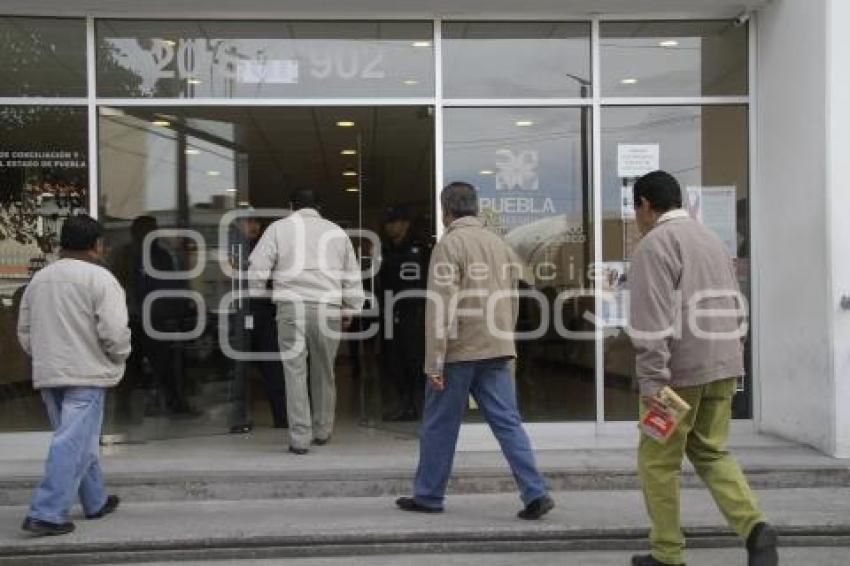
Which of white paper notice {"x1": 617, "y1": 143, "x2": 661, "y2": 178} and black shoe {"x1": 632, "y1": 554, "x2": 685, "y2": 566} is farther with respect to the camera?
white paper notice {"x1": 617, "y1": 143, "x2": 661, "y2": 178}

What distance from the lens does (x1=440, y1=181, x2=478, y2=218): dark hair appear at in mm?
5664

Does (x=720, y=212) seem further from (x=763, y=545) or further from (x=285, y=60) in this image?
(x=763, y=545)

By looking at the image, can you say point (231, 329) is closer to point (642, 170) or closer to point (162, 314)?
point (162, 314)

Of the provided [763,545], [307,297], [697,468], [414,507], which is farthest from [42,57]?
[763,545]

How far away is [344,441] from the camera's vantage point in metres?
7.50

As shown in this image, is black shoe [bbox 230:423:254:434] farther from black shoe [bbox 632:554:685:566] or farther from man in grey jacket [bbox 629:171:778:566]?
man in grey jacket [bbox 629:171:778:566]

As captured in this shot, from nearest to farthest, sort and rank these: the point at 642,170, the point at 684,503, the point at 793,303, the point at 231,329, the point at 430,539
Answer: the point at 430,539 < the point at 684,503 < the point at 793,303 < the point at 642,170 < the point at 231,329

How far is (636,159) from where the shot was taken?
25.2 feet

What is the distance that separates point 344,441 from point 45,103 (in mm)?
3423

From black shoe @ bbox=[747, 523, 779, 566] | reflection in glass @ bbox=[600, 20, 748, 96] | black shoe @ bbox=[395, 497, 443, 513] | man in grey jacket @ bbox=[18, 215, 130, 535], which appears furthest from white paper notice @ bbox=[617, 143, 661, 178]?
man in grey jacket @ bbox=[18, 215, 130, 535]

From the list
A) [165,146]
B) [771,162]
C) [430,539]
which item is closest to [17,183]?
[165,146]

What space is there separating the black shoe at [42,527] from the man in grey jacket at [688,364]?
122 inches

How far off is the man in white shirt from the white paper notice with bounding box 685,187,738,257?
9.09 feet

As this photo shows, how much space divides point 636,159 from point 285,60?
2.87 metres
